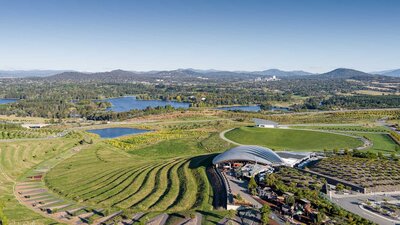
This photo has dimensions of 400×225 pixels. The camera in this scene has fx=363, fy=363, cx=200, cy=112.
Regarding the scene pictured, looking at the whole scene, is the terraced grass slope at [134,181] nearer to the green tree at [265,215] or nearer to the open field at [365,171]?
the green tree at [265,215]

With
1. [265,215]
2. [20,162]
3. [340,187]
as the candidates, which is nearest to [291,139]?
[340,187]

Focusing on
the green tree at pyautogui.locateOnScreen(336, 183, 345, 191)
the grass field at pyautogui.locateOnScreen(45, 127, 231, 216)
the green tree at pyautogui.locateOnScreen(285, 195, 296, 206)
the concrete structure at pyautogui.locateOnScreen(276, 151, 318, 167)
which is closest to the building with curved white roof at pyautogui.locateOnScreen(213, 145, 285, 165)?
the concrete structure at pyautogui.locateOnScreen(276, 151, 318, 167)

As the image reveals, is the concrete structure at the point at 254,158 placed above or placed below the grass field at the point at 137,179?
above

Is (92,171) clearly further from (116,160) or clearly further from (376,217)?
(376,217)

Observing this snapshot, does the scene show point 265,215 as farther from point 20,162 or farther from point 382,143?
point 382,143

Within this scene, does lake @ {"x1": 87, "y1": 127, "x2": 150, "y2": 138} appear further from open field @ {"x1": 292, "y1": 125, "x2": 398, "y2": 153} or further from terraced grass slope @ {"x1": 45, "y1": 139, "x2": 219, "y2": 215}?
open field @ {"x1": 292, "y1": 125, "x2": 398, "y2": 153}

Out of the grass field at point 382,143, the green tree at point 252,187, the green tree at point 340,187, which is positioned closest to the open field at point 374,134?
the grass field at point 382,143
